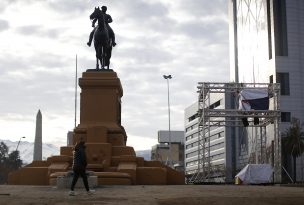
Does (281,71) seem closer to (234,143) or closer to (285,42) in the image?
(285,42)

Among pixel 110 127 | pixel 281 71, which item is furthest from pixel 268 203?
pixel 281 71

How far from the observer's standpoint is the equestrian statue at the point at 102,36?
25.4 metres

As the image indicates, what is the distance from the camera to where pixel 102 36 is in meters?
25.4

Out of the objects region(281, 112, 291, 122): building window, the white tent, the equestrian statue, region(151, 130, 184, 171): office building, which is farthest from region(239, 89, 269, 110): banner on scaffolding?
region(151, 130, 184, 171): office building

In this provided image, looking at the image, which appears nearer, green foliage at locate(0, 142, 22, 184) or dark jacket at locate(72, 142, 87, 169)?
dark jacket at locate(72, 142, 87, 169)

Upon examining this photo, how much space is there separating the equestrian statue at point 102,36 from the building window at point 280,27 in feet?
219

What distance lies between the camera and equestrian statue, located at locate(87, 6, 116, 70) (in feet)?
83.3

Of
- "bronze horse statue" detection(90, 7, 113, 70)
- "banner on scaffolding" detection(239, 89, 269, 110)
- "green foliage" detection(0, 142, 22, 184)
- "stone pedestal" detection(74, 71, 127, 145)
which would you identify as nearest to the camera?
"stone pedestal" detection(74, 71, 127, 145)

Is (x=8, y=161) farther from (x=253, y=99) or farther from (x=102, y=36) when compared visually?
(x=102, y=36)

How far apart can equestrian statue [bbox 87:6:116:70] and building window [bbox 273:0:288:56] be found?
66.8 meters

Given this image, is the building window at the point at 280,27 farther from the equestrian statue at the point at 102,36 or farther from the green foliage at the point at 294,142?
the equestrian statue at the point at 102,36

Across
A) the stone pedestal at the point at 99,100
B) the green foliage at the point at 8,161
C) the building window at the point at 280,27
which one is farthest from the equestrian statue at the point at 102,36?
the building window at the point at 280,27

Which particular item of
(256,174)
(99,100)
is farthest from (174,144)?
(99,100)

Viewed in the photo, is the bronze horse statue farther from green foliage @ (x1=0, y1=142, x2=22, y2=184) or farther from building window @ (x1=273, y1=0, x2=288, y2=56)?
building window @ (x1=273, y1=0, x2=288, y2=56)
